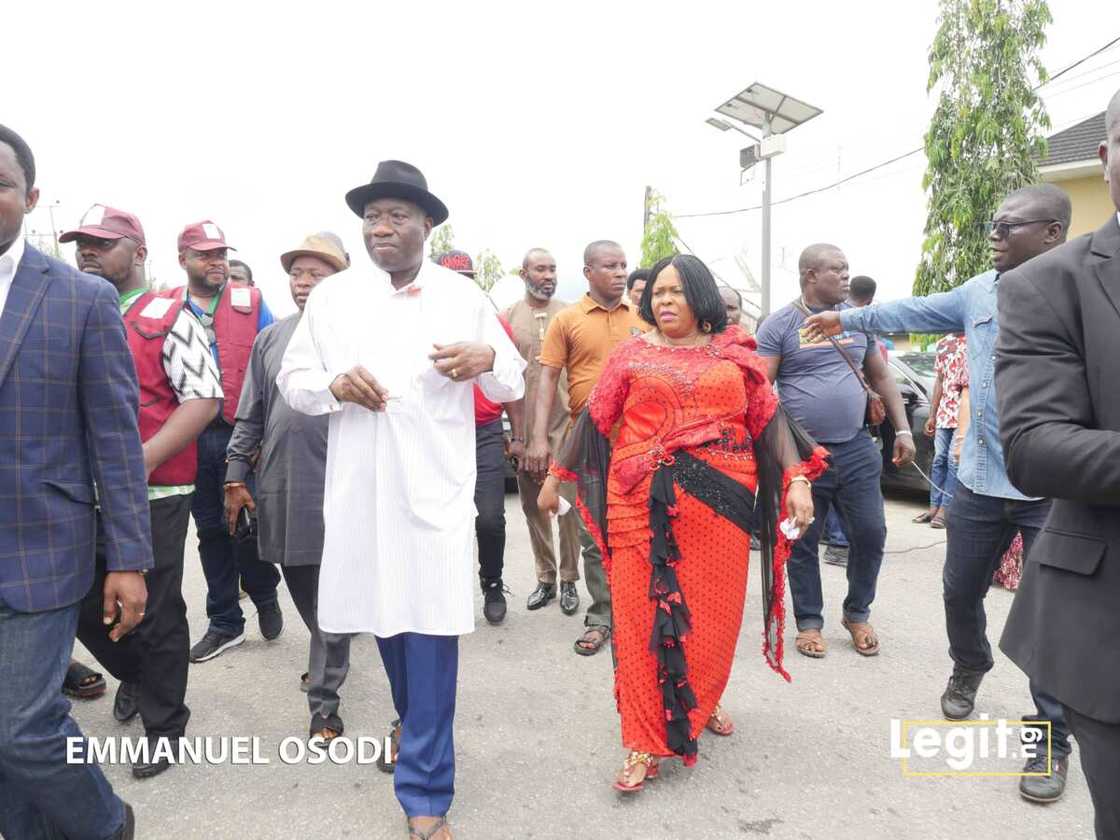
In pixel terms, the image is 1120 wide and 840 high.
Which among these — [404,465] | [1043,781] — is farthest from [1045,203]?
[404,465]

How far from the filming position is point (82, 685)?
3.82 metres

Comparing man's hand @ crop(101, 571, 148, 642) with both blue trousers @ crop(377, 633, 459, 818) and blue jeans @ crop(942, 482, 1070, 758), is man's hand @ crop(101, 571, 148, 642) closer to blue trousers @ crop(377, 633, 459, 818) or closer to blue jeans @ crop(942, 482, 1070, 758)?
blue trousers @ crop(377, 633, 459, 818)

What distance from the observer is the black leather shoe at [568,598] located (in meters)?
5.01

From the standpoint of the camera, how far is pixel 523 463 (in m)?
4.75

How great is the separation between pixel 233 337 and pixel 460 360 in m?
2.57

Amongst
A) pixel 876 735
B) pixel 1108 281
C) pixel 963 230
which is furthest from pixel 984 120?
pixel 1108 281

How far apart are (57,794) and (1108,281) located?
2.69m

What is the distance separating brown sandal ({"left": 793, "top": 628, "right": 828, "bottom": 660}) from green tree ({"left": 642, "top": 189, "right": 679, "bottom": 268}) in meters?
14.0

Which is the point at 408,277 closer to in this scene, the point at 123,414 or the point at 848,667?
the point at 123,414

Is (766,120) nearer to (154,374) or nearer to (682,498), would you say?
(682,498)

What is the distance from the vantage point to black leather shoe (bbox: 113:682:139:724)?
355 centimetres

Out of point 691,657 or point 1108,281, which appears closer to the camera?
point 1108,281

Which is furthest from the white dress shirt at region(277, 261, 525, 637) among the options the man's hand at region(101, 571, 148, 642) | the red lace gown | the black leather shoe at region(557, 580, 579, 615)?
the black leather shoe at region(557, 580, 579, 615)

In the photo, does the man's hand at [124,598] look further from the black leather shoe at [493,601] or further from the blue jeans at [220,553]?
the black leather shoe at [493,601]
